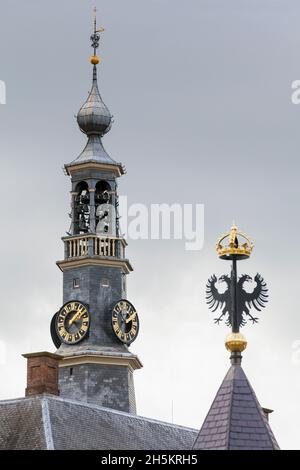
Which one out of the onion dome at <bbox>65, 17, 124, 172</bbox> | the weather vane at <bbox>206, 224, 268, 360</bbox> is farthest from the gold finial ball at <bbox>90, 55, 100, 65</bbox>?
the weather vane at <bbox>206, 224, 268, 360</bbox>

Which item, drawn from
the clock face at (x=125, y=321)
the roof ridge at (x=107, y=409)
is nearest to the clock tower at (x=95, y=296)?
the clock face at (x=125, y=321)

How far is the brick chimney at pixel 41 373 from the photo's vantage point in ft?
351

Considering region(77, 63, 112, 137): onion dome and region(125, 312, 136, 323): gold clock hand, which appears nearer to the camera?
region(125, 312, 136, 323): gold clock hand

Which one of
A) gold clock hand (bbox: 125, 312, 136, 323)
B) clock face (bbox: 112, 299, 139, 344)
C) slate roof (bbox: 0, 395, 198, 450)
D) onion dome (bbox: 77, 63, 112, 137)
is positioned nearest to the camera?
slate roof (bbox: 0, 395, 198, 450)

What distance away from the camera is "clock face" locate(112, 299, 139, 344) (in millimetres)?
128125

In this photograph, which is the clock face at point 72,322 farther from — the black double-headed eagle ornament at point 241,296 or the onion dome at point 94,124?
the black double-headed eagle ornament at point 241,296

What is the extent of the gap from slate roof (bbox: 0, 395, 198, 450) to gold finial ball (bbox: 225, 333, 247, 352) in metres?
20.5

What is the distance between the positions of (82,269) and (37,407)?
26297 mm

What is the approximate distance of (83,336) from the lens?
419 ft

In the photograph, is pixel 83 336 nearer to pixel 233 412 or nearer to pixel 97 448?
pixel 97 448

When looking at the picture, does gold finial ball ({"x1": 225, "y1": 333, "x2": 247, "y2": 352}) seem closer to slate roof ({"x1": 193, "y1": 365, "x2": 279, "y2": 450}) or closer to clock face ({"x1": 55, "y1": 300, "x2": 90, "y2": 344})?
slate roof ({"x1": 193, "y1": 365, "x2": 279, "y2": 450})

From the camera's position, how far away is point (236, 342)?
81125mm

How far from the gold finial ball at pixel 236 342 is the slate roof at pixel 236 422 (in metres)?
0.93
